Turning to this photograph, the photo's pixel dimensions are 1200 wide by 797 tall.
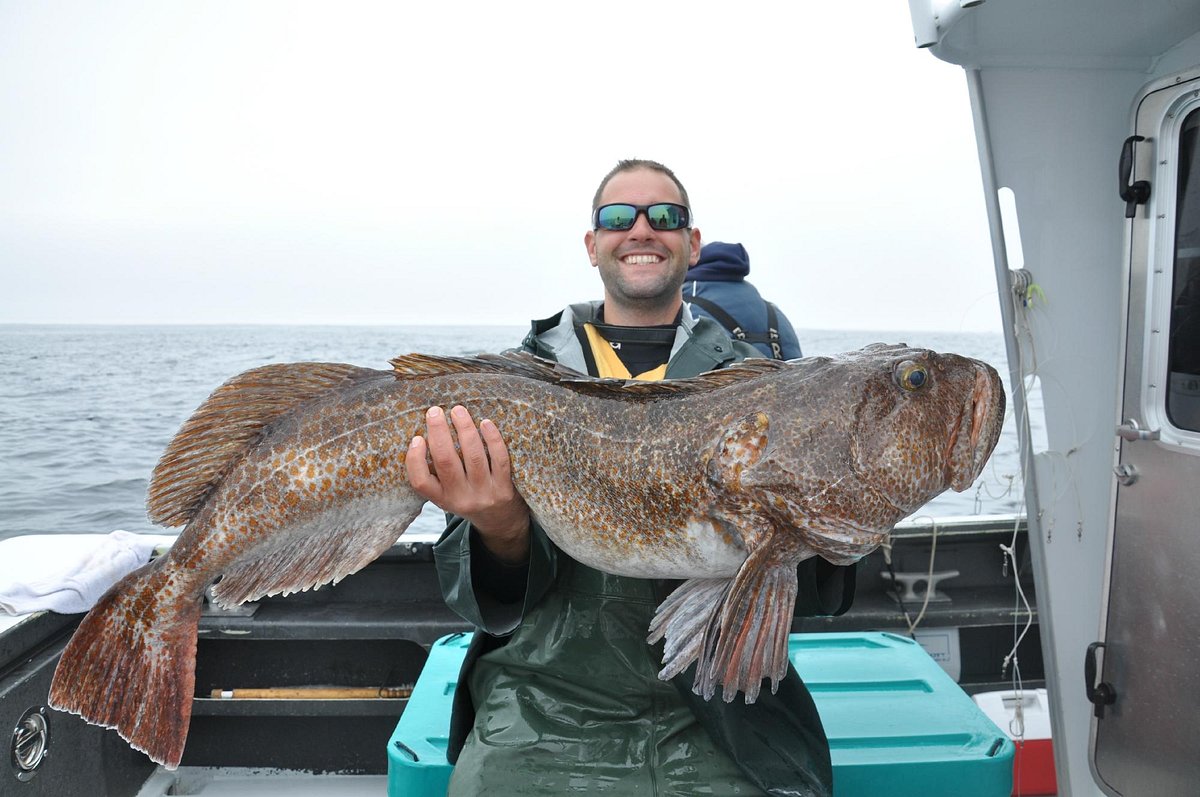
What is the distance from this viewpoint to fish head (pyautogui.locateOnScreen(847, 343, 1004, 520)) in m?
1.97

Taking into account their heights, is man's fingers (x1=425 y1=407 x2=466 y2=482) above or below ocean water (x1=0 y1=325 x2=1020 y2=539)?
above

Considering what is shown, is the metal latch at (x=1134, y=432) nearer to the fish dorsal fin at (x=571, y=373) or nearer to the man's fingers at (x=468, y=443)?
the fish dorsal fin at (x=571, y=373)

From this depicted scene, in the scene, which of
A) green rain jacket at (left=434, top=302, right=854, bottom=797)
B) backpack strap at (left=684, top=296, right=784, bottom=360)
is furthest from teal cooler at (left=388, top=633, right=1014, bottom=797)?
backpack strap at (left=684, top=296, right=784, bottom=360)

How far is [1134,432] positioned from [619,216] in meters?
2.11

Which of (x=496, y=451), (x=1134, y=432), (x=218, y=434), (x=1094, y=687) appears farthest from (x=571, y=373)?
(x=1094, y=687)

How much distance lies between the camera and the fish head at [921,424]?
197 cm

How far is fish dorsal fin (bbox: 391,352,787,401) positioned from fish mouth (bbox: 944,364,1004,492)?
445 millimetres

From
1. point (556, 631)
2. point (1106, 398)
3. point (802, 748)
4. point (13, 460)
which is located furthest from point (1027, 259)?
point (13, 460)

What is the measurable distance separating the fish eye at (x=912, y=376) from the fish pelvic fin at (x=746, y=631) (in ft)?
1.53

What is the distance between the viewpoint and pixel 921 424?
1.97 meters

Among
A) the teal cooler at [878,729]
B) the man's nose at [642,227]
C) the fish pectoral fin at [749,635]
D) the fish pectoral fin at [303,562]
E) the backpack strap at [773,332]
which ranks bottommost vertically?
the teal cooler at [878,729]

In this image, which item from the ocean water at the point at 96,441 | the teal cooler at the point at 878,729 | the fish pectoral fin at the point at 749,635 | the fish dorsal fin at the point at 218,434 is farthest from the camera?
the ocean water at the point at 96,441

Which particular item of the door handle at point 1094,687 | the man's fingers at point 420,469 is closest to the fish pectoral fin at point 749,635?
the man's fingers at point 420,469

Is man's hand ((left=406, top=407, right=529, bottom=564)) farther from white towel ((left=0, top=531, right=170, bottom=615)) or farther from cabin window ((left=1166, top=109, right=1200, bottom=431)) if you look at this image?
cabin window ((left=1166, top=109, right=1200, bottom=431))
